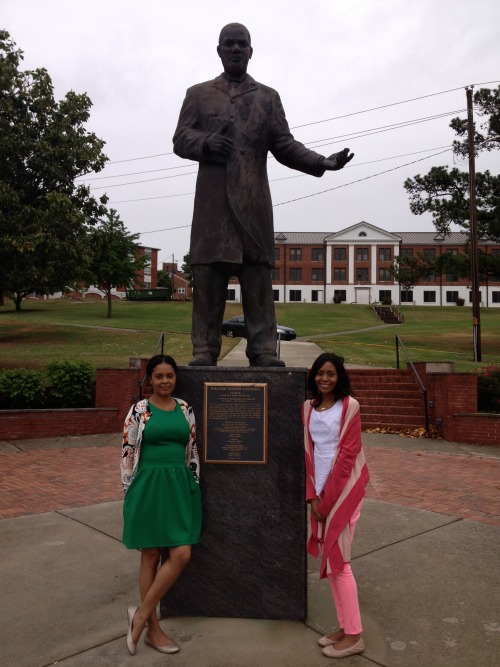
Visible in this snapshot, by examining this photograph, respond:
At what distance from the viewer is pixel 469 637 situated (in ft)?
11.6

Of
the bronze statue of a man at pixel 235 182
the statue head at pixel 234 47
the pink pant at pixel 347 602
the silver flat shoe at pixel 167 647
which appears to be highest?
the statue head at pixel 234 47

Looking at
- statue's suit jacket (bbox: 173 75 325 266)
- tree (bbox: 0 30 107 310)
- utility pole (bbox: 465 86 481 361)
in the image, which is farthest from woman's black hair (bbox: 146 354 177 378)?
utility pole (bbox: 465 86 481 361)

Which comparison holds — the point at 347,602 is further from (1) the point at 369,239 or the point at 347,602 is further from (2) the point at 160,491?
(1) the point at 369,239

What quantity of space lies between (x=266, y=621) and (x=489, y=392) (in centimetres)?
886

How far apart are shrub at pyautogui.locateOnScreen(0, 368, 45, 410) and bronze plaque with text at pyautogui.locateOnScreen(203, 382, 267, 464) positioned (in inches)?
322

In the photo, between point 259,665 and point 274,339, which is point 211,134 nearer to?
point 274,339

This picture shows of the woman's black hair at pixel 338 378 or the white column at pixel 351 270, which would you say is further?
the white column at pixel 351 270

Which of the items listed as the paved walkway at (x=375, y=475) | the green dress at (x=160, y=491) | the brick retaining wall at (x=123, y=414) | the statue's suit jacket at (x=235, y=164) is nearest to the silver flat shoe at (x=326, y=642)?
the green dress at (x=160, y=491)

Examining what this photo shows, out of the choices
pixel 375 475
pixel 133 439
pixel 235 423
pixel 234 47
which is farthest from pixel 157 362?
pixel 375 475

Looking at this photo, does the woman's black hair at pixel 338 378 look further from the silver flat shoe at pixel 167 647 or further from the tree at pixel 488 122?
the tree at pixel 488 122

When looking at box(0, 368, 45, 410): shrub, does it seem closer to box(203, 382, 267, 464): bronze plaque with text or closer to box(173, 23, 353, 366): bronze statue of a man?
box(173, 23, 353, 366): bronze statue of a man

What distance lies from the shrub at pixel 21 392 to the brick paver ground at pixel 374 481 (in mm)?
1654

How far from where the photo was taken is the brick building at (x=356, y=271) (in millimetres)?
68562

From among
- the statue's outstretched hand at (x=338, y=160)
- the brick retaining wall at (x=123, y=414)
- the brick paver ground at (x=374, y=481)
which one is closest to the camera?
the statue's outstretched hand at (x=338, y=160)
